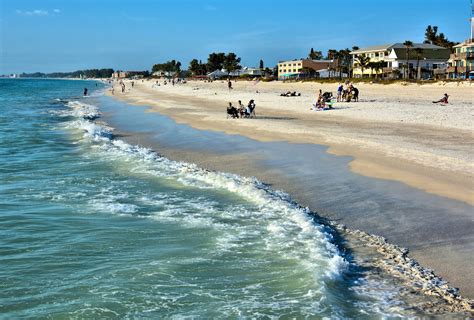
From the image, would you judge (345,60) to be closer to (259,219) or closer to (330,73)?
(330,73)

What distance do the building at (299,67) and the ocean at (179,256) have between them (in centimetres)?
11196

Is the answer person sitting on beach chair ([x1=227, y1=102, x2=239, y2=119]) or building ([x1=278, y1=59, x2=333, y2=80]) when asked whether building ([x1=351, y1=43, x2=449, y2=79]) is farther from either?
person sitting on beach chair ([x1=227, y1=102, x2=239, y2=119])

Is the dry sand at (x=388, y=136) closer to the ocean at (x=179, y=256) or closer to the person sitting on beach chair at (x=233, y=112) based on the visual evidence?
the person sitting on beach chair at (x=233, y=112)

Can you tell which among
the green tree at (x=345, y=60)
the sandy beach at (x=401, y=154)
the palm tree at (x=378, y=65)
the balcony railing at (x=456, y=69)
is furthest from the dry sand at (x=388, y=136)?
the green tree at (x=345, y=60)

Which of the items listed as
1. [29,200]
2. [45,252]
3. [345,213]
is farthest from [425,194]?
[29,200]

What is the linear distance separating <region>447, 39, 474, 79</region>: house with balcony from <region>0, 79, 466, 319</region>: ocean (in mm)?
64168

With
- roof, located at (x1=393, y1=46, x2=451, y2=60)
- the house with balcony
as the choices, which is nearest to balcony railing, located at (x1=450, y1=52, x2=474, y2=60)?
the house with balcony

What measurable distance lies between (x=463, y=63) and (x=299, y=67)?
6563 centimetres

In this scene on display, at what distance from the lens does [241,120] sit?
27.7 metres

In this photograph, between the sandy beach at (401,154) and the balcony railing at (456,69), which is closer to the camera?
the sandy beach at (401,154)

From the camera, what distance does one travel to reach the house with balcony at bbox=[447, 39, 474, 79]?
68000 millimetres

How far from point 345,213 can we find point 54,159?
1100 cm

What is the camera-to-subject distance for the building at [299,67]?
123 meters

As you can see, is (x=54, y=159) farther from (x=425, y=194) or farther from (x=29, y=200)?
(x=425, y=194)
